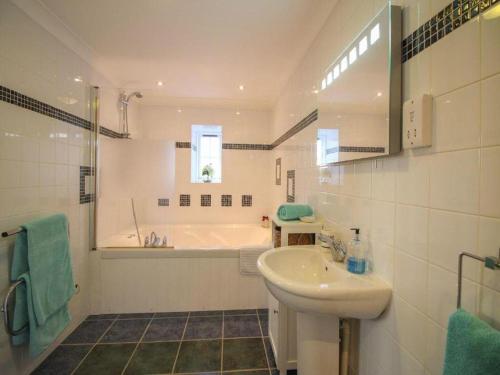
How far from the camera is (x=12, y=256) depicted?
148 cm

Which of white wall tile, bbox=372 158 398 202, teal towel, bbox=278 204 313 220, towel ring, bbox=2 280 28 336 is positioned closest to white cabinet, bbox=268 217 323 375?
teal towel, bbox=278 204 313 220

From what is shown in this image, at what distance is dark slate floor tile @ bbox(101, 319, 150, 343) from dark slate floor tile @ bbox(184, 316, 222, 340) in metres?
0.40

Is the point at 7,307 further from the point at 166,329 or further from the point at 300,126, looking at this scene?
the point at 300,126

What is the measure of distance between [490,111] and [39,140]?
2.31m

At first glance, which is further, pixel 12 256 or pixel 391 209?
pixel 12 256

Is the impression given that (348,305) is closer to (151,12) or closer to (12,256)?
(12,256)

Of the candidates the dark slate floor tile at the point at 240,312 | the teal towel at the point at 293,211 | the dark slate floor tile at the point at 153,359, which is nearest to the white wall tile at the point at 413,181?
the teal towel at the point at 293,211

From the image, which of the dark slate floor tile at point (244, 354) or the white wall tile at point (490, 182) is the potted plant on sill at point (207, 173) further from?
the white wall tile at point (490, 182)

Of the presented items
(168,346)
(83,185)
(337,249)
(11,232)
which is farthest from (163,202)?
(337,249)

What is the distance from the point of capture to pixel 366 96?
3.79 ft

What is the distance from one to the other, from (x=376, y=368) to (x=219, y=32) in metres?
2.21

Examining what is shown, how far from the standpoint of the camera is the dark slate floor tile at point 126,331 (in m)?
2.00

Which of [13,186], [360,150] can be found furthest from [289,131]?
[13,186]

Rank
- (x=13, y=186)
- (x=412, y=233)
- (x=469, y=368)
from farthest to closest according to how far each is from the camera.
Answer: (x=13, y=186)
(x=412, y=233)
(x=469, y=368)
